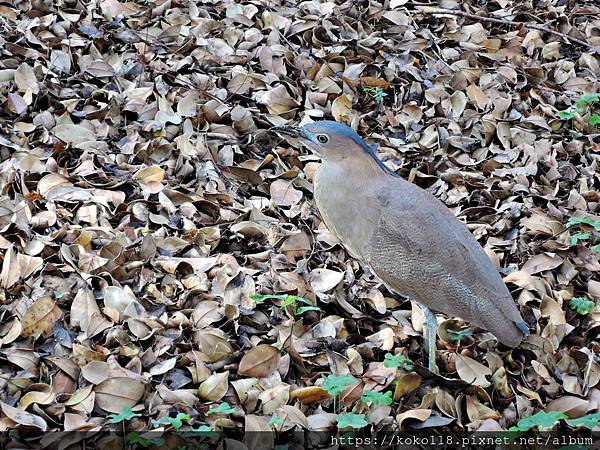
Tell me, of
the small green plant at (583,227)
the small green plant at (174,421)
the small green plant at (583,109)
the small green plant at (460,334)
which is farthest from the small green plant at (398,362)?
the small green plant at (583,109)

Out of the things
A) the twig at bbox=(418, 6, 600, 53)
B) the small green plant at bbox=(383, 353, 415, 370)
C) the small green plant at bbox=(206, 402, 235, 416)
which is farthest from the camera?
the twig at bbox=(418, 6, 600, 53)

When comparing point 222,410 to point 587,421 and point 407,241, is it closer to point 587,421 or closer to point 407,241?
point 407,241

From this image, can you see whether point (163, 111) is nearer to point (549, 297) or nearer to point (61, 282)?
point (61, 282)

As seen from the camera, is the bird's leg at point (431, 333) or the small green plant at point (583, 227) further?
the small green plant at point (583, 227)

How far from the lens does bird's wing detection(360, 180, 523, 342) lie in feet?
12.2

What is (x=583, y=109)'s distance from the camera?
18.3 feet

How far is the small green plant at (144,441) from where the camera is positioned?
Result: 3.22 m

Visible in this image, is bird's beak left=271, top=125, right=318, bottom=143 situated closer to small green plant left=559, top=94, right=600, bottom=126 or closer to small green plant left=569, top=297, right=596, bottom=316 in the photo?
small green plant left=569, top=297, right=596, bottom=316

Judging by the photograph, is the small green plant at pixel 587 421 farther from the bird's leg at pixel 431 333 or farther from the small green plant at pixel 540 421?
the bird's leg at pixel 431 333

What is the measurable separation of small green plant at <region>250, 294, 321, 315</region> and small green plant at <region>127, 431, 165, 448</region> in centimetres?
89

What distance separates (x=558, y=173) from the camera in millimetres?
5109

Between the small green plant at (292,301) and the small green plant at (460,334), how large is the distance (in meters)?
0.66

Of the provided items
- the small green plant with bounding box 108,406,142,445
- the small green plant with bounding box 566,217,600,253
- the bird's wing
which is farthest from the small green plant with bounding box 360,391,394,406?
the small green plant with bounding box 566,217,600,253

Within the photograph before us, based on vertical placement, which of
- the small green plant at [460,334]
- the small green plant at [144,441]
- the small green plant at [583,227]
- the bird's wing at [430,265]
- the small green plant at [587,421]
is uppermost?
the bird's wing at [430,265]
